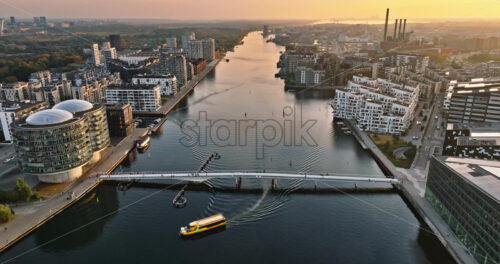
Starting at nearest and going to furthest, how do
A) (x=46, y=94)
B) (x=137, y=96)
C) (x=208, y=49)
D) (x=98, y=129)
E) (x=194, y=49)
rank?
1. (x=98, y=129)
2. (x=137, y=96)
3. (x=46, y=94)
4. (x=194, y=49)
5. (x=208, y=49)

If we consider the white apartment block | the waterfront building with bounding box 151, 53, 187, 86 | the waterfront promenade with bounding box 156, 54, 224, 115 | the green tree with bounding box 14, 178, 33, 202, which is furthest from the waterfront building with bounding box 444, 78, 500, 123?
the waterfront building with bounding box 151, 53, 187, 86

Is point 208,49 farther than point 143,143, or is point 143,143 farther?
point 208,49

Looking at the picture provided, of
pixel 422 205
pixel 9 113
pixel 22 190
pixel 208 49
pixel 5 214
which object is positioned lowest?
pixel 422 205

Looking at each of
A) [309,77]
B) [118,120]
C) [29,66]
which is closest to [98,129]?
[118,120]

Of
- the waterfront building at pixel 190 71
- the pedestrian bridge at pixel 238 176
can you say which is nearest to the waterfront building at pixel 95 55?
the waterfront building at pixel 190 71

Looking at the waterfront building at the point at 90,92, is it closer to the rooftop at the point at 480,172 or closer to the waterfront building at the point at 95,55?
the waterfront building at the point at 95,55

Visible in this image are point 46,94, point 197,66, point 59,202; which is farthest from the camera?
point 197,66

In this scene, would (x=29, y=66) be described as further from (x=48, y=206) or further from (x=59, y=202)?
(x=48, y=206)
